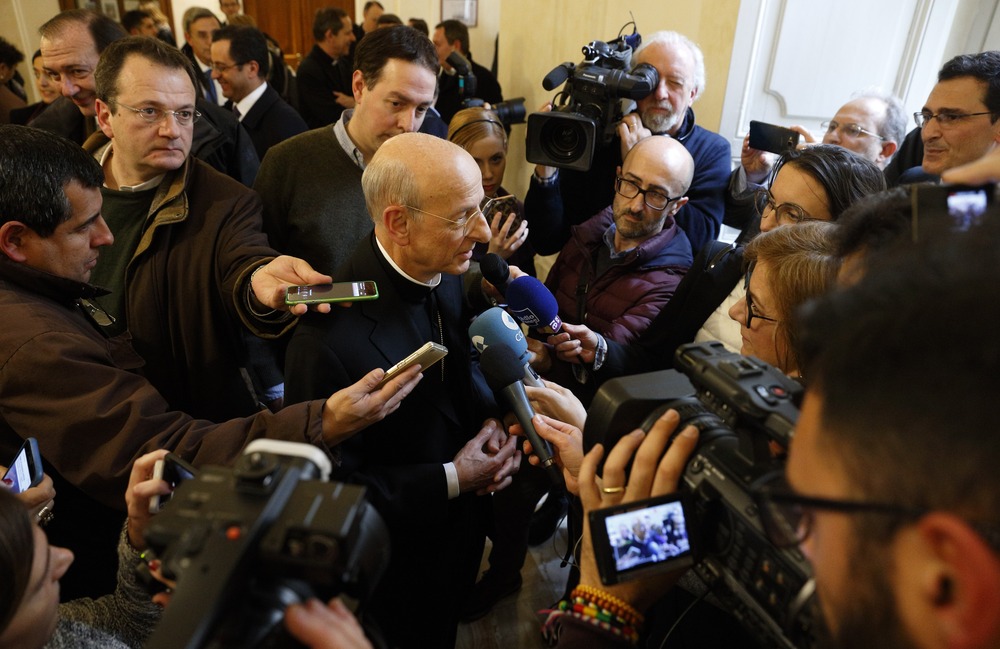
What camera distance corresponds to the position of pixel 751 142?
2451 millimetres

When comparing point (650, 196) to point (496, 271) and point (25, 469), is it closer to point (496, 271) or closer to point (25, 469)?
point (496, 271)

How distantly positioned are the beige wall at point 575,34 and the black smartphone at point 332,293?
233 centimetres

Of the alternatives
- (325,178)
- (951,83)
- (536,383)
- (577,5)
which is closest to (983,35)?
(951,83)

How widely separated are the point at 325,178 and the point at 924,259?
2.02 m

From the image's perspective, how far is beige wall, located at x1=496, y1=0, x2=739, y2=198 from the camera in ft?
9.82

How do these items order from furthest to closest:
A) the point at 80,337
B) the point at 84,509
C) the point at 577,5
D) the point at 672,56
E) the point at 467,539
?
the point at 577,5 → the point at 672,56 → the point at 467,539 → the point at 84,509 → the point at 80,337

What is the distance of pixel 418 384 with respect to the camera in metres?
1.61

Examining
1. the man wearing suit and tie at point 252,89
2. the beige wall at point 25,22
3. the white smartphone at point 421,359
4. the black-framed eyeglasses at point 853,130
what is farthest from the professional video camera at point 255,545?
the beige wall at point 25,22

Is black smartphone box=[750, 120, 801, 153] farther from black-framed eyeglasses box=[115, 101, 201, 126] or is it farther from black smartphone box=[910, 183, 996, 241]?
black-framed eyeglasses box=[115, 101, 201, 126]

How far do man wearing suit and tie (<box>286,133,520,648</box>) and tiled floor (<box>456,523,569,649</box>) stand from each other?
1.64 feet

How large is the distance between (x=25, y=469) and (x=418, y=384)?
836 mm

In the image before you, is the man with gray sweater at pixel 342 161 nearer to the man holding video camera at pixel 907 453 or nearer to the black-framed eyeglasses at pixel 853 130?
the black-framed eyeglasses at pixel 853 130

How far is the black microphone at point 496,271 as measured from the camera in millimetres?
1803

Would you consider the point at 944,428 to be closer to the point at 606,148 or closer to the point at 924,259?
the point at 924,259
